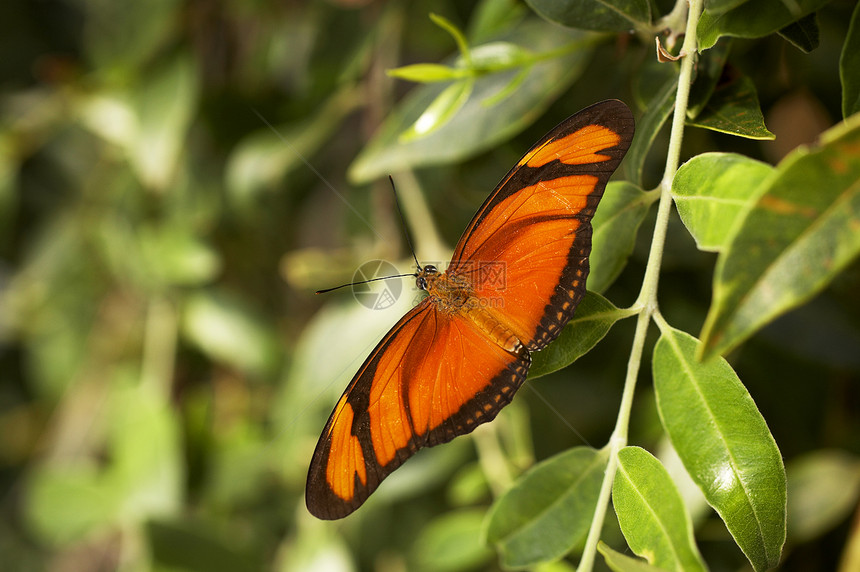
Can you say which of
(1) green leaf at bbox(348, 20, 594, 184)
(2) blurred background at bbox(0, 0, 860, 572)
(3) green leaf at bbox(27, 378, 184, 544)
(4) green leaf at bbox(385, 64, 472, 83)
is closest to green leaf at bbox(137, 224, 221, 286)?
(2) blurred background at bbox(0, 0, 860, 572)

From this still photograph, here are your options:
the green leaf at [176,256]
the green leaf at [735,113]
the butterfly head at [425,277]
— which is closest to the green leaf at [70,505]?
the green leaf at [176,256]

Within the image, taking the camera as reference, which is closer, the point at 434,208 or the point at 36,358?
the point at 434,208

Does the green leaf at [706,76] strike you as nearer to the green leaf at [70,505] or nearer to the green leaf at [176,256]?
the green leaf at [176,256]

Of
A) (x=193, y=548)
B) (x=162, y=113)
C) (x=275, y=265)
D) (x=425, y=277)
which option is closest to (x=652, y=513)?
(x=425, y=277)

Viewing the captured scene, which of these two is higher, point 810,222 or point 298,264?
point 298,264

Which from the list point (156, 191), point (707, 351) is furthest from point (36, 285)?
point (707, 351)

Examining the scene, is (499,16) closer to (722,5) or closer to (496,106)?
(496,106)

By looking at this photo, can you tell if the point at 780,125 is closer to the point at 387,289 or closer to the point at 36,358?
the point at 387,289

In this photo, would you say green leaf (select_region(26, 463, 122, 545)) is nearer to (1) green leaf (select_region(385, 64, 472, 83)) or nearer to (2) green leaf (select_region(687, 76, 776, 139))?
(1) green leaf (select_region(385, 64, 472, 83))
